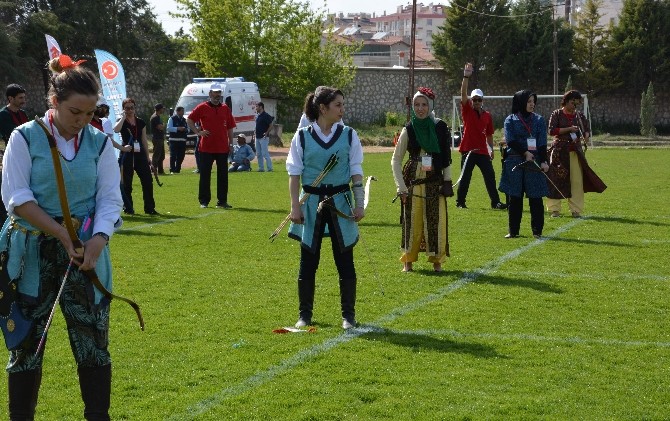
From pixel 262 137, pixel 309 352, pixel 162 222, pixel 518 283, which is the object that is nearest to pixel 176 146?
pixel 262 137

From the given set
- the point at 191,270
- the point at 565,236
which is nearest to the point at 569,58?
the point at 565,236

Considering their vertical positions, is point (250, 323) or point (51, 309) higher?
point (51, 309)

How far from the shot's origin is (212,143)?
1808 cm

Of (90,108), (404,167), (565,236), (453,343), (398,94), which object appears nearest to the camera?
(90,108)

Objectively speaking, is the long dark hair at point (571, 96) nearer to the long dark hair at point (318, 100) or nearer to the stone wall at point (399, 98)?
the long dark hair at point (318, 100)

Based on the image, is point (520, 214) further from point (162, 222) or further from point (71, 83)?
point (71, 83)

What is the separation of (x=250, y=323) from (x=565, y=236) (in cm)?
686

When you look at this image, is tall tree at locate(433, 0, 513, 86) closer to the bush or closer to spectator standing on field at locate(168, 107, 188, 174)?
the bush

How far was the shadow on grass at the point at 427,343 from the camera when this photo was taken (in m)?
7.54

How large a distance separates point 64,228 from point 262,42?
45.9m

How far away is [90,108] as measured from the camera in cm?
488

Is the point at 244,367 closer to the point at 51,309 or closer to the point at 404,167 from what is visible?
the point at 51,309

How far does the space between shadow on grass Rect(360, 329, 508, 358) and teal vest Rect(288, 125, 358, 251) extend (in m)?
0.76

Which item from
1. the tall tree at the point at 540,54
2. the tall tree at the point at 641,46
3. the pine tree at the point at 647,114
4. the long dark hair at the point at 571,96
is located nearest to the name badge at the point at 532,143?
the long dark hair at the point at 571,96
